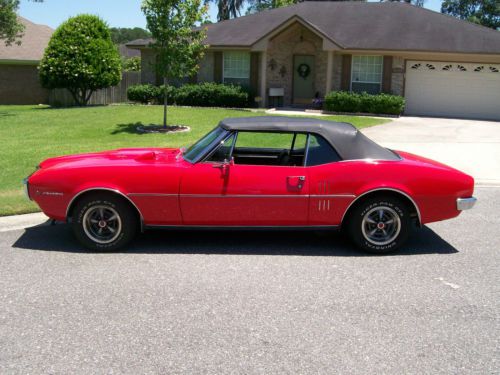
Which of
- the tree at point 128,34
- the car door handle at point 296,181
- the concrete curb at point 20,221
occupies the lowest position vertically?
the concrete curb at point 20,221

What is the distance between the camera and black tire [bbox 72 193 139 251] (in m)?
5.87

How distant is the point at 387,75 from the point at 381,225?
63.4 feet

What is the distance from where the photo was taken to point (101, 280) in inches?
203

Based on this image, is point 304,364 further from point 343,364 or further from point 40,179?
point 40,179

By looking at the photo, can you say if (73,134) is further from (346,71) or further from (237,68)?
(346,71)

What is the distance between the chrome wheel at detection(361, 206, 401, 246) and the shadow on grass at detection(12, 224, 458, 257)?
0.21m

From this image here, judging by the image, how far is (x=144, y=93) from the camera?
2658 cm

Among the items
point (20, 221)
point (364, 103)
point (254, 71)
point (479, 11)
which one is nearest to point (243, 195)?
point (20, 221)

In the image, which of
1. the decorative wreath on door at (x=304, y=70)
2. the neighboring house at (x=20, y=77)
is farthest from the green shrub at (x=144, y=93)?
the neighboring house at (x=20, y=77)

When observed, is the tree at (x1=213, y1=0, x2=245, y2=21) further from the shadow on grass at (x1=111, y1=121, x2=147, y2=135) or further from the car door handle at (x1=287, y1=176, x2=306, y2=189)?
the car door handle at (x1=287, y1=176, x2=306, y2=189)

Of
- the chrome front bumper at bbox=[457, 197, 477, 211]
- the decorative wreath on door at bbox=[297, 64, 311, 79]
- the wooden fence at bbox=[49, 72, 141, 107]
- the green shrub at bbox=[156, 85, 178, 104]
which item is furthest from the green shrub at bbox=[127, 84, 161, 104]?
the chrome front bumper at bbox=[457, 197, 477, 211]

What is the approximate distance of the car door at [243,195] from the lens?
586 centimetres

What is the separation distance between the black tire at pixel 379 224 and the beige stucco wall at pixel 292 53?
20501mm

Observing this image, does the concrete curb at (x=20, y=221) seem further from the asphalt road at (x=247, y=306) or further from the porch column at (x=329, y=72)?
the porch column at (x=329, y=72)
